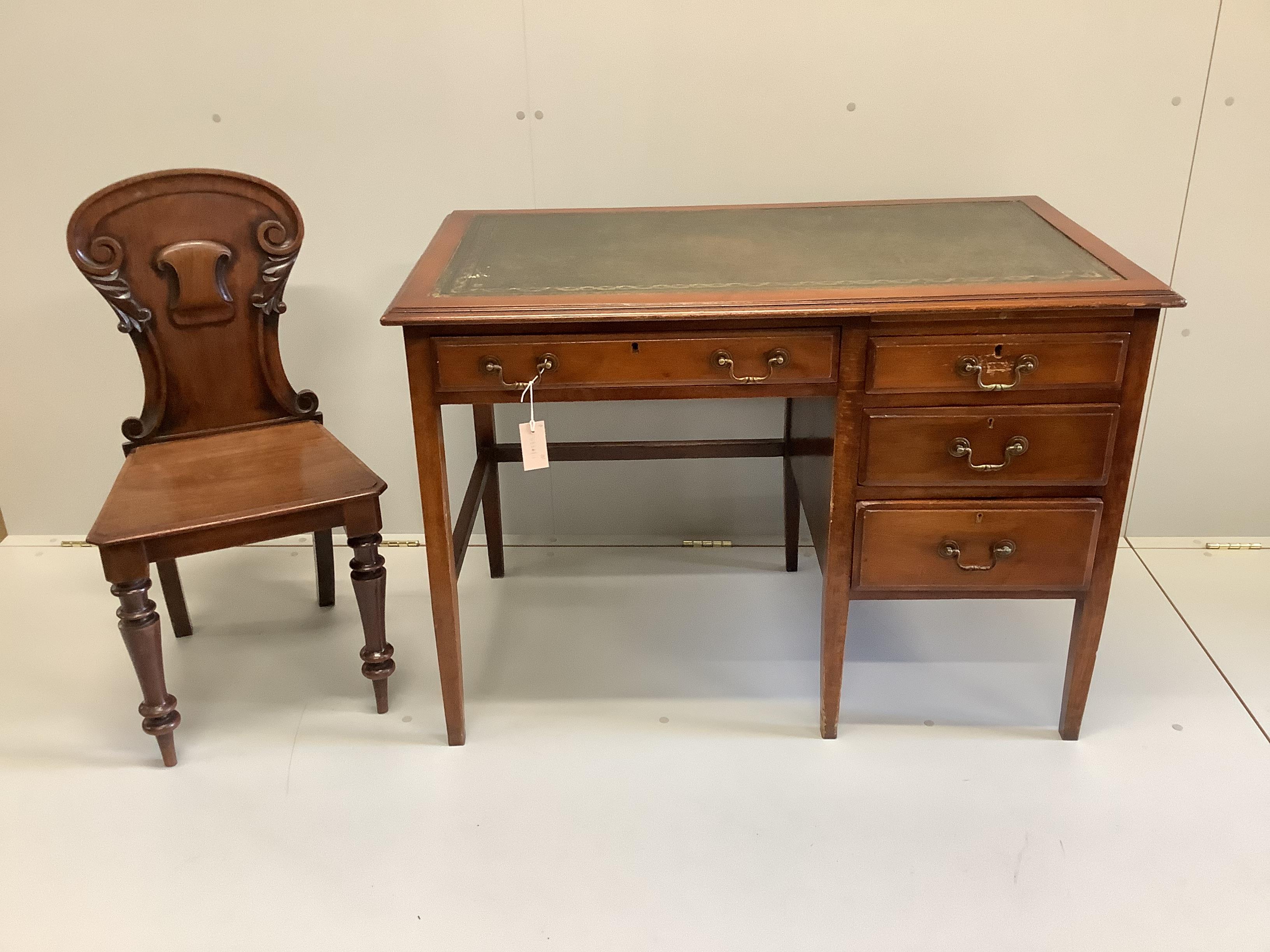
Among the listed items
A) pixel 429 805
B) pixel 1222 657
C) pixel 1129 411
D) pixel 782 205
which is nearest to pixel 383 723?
pixel 429 805

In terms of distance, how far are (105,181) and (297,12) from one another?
597 millimetres

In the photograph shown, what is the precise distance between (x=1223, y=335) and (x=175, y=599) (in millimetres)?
2462

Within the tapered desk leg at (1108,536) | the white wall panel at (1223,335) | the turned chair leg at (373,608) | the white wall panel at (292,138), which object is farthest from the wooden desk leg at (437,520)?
the white wall panel at (1223,335)

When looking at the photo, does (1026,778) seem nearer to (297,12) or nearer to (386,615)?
(386,615)

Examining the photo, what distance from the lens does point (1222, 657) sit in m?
2.17

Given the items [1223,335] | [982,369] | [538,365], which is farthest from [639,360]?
[1223,335]

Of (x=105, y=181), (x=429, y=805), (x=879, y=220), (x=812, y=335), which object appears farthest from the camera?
(x=105, y=181)

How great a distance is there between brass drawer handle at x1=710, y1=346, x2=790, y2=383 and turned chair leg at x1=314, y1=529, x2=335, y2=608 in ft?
3.61

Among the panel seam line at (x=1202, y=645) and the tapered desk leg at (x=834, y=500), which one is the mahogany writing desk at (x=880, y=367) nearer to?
the tapered desk leg at (x=834, y=500)

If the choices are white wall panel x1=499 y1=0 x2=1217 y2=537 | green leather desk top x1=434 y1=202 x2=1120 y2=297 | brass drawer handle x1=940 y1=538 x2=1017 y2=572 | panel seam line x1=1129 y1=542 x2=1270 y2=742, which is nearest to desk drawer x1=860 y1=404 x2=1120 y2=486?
brass drawer handle x1=940 y1=538 x2=1017 y2=572

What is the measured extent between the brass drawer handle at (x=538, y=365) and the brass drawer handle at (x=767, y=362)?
0.83 feet

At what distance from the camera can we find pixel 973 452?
168cm

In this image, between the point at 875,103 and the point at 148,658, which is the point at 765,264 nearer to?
the point at 875,103

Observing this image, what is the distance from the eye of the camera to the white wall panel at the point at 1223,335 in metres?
2.17
